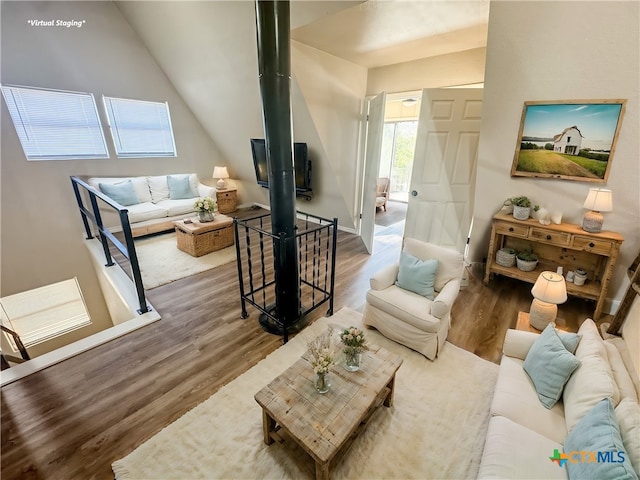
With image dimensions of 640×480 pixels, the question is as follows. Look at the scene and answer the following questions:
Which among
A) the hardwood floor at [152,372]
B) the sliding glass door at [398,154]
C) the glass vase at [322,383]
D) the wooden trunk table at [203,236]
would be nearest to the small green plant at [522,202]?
the hardwood floor at [152,372]

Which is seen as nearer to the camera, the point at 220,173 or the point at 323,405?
the point at 323,405

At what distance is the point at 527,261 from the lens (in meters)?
3.05

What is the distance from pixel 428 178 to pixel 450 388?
8.19 ft

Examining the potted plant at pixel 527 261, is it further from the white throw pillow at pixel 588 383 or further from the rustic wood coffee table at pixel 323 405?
the rustic wood coffee table at pixel 323 405

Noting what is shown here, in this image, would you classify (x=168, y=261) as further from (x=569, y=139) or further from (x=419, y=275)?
(x=569, y=139)

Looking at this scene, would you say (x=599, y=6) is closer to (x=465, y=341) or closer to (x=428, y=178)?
(x=428, y=178)

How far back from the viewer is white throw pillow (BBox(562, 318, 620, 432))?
1.32 meters

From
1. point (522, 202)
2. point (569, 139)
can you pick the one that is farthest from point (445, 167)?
point (569, 139)

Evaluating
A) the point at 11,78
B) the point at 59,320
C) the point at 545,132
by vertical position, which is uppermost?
the point at 11,78

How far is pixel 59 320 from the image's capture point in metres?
4.98

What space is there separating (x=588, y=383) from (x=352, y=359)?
1.16 m

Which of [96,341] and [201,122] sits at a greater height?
[201,122]

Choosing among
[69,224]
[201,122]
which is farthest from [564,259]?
[69,224]

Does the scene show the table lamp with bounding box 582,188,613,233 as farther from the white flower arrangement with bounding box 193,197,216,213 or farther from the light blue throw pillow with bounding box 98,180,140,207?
the light blue throw pillow with bounding box 98,180,140,207
